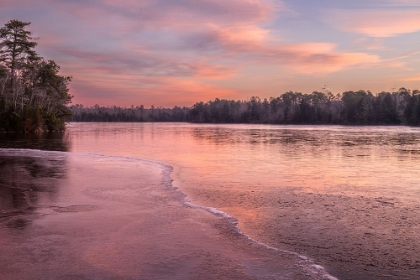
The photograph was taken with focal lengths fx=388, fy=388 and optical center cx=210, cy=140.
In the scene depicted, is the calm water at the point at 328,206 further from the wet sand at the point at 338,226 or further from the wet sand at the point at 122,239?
the wet sand at the point at 122,239

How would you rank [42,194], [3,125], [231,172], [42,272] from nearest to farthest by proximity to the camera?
[42,272], [42,194], [231,172], [3,125]

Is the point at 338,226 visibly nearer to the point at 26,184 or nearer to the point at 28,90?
the point at 26,184

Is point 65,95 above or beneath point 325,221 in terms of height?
above

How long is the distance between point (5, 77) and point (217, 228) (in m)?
56.2

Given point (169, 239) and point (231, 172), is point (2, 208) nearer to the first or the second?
point (169, 239)

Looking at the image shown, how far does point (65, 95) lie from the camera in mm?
64688

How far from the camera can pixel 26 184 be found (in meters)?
13.4

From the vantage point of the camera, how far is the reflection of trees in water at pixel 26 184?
9.50m

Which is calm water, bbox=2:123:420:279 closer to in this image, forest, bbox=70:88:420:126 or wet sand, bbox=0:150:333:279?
wet sand, bbox=0:150:333:279

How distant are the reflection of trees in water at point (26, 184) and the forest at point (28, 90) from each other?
34.6m

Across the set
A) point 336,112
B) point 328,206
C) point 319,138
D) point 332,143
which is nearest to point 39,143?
point 332,143

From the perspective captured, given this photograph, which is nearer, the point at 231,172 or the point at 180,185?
the point at 180,185

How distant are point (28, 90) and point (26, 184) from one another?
53236 mm

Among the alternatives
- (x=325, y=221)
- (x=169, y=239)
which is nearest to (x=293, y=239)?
(x=325, y=221)
